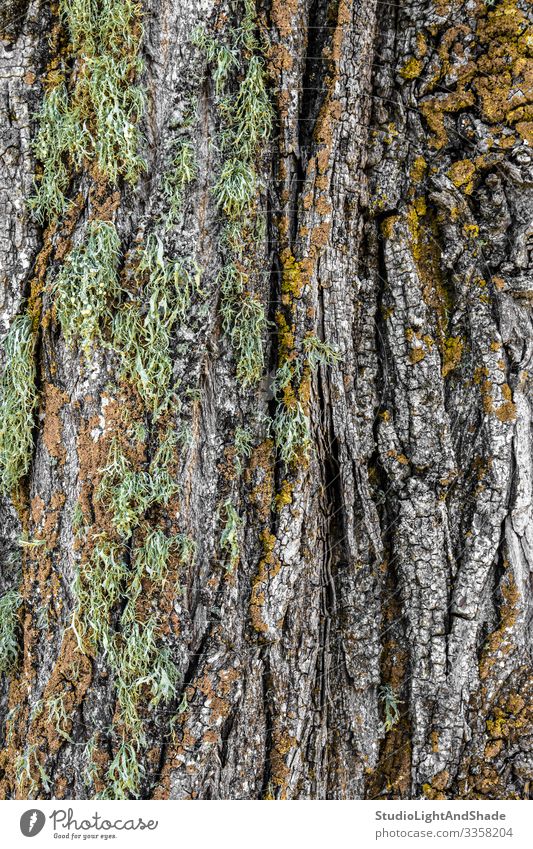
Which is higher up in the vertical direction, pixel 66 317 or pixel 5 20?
pixel 5 20

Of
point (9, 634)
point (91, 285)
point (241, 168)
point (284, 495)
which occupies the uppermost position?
point (241, 168)

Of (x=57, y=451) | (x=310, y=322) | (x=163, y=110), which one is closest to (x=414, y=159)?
(x=310, y=322)

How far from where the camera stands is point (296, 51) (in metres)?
1.74

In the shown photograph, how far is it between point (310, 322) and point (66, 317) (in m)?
0.68

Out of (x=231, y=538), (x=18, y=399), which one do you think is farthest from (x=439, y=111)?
(x=18, y=399)

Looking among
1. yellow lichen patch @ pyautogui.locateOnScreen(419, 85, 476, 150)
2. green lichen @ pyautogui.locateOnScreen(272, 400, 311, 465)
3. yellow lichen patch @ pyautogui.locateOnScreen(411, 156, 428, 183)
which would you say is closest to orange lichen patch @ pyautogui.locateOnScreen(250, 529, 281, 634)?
green lichen @ pyautogui.locateOnScreen(272, 400, 311, 465)

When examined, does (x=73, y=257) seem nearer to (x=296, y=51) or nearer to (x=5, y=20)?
(x=5, y=20)

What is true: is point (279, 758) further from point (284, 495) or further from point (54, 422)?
point (54, 422)

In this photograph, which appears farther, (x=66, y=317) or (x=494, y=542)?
(x=494, y=542)

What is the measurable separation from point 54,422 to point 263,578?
726 mm
